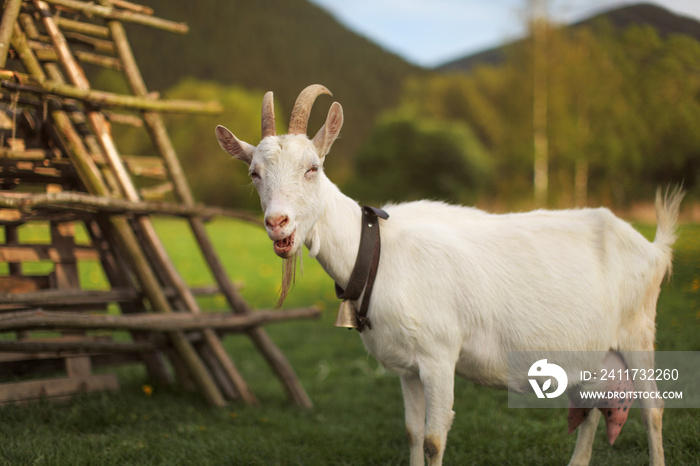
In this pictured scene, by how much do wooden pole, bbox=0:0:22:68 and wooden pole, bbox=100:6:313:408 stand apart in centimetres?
125

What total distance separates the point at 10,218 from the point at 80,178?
0.75 m

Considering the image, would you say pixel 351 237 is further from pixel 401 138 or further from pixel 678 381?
pixel 401 138

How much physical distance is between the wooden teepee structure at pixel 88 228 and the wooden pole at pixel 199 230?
0.01m

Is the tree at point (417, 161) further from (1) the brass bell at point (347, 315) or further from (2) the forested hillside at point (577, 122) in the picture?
(1) the brass bell at point (347, 315)

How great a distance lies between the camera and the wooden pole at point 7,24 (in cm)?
469

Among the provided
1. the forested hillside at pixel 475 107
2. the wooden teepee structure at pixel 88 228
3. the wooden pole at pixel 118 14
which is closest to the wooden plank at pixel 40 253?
the wooden teepee structure at pixel 88 228

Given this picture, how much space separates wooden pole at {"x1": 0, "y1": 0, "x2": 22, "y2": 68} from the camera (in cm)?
469

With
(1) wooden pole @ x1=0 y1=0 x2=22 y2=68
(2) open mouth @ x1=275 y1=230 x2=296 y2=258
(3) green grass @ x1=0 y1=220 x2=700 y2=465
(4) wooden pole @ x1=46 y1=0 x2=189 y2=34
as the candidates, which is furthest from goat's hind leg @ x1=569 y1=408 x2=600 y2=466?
(4) wooden pole @ x1=46 y1=0 x2=189 y2=34

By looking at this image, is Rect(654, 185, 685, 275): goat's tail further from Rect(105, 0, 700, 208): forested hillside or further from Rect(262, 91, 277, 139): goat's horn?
Rect(262, 91, 277, 139): goat's horn

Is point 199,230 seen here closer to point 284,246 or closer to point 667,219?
point 284,246

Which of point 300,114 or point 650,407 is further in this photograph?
point 650,407

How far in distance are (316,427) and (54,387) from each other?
2.55 m

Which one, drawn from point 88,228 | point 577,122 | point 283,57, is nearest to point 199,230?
point 88,228

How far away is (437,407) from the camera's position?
12.0 feet
